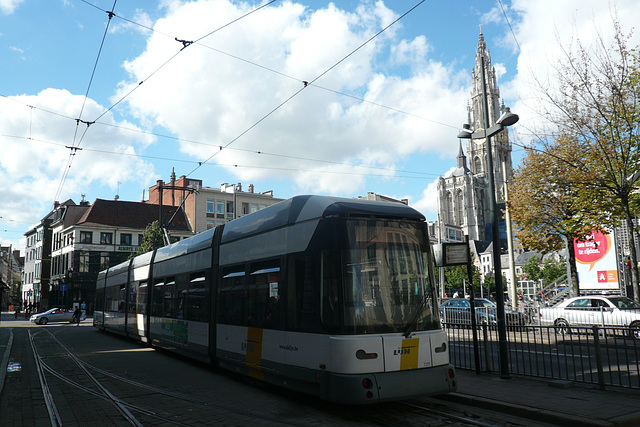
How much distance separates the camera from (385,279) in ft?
24.3

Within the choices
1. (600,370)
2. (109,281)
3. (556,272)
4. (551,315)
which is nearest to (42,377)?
(600,370)

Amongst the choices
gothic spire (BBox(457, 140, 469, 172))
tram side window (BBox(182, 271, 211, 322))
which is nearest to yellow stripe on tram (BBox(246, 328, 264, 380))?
tram side window (BBox(182, 271, 211, 322))

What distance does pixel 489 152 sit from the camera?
10727 millimetres

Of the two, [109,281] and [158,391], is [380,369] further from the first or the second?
[109,281]

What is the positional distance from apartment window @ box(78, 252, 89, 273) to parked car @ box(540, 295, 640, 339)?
49.6 metres

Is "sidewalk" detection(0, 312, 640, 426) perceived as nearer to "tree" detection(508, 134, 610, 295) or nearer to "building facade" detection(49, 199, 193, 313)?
"tree" detection(508, 134, 610, 295)

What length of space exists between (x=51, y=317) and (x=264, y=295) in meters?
36.7

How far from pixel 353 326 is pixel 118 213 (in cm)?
5909

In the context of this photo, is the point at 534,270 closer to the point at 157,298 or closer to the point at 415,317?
the point at 157,298

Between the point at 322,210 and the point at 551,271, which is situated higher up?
the point at 551,271

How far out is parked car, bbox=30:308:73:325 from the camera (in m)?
38.8

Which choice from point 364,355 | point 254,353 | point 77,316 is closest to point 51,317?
point 77,316

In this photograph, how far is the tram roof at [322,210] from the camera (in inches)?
303

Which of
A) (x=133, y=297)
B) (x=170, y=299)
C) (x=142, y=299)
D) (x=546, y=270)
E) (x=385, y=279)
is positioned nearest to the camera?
(x=385, y=279)
